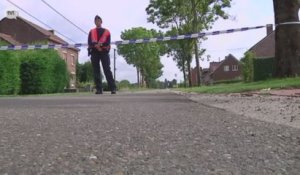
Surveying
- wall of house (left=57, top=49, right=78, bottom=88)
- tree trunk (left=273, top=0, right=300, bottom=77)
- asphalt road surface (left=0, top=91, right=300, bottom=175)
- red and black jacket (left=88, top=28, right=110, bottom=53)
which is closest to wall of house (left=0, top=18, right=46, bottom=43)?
wall of house (left=57, top=49, right=78, bottom=88)

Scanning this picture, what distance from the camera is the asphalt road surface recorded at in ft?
11.8

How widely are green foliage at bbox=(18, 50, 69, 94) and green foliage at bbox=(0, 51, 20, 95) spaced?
285 cm

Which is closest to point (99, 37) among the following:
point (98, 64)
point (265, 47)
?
point (98, 64)

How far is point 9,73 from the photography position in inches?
1248

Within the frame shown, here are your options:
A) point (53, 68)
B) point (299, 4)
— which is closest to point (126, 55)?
point (53, 68)

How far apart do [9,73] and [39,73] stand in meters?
5.86

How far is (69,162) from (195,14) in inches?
1754

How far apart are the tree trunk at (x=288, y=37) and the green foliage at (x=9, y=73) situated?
58.6 ft

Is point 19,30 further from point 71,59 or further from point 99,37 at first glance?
point 99,37

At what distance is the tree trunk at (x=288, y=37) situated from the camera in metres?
16.9

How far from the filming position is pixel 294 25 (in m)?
17.0

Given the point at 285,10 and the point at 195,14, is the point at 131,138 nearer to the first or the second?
the point at 285,10

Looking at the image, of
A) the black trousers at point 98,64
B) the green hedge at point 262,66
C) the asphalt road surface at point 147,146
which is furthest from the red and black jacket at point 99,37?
the green hedge at point 262,66

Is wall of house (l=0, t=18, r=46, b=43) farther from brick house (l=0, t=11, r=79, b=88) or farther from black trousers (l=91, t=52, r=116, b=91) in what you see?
black trousers (l=91, t=52, r=116, b=91)
